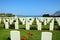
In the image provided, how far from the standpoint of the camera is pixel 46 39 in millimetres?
4711

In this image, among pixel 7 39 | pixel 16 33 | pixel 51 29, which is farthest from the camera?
pixel 51 29

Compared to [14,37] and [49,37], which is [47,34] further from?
[14,37]

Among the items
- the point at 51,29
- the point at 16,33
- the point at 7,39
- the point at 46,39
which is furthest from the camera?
the point at 51,29

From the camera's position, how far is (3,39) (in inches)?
351

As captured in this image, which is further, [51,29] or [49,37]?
[51,29]

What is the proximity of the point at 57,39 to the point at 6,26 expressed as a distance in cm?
585

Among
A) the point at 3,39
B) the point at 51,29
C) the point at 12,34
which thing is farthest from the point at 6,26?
the point at 12,34

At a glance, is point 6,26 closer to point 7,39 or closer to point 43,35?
point 7,39

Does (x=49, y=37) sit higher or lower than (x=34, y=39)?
higher

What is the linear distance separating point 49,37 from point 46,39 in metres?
0.11

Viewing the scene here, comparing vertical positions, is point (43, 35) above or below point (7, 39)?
above

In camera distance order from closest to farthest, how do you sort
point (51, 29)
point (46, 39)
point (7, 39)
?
point (46, 39) → point (7, 39) → point (51, 29)

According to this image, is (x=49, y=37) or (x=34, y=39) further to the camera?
(x=34, y=39)

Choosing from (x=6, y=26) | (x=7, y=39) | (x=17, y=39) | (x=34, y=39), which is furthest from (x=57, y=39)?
(x=6, y=26)
